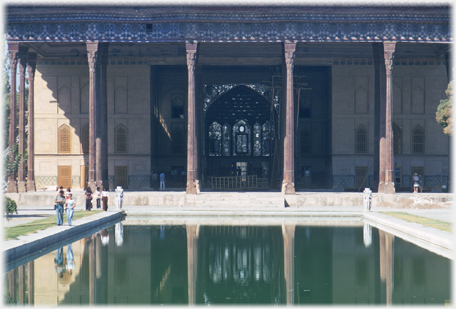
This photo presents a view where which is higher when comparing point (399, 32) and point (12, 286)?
point (399, 32)

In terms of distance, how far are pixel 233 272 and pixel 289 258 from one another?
1.90m

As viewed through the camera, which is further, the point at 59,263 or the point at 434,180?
the point at 434,180

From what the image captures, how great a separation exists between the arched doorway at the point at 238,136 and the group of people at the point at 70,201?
13.6 m

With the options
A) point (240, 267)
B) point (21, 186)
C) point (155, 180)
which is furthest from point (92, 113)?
point (240, 267)

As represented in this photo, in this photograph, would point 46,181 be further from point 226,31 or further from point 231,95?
point 226,31

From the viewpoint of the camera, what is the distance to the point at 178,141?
34500 millimetres

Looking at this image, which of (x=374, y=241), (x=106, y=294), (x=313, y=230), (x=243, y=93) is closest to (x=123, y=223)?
(x=313, y=230)

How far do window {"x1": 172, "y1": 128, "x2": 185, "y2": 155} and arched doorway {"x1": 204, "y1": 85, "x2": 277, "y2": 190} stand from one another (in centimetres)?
225

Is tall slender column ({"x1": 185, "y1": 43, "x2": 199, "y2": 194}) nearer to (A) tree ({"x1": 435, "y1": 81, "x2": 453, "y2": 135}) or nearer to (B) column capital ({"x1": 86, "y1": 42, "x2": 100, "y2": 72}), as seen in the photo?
(B) column capital ({"x1": 86, "y1": 42, "x2": 100, "y2": 72})

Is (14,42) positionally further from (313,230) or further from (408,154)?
(408,154)

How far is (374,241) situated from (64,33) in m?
17.8

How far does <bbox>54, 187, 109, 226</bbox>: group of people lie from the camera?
1485cm

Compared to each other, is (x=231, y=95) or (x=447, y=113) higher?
(x=231, y=95)

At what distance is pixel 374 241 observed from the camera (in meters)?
13.6
